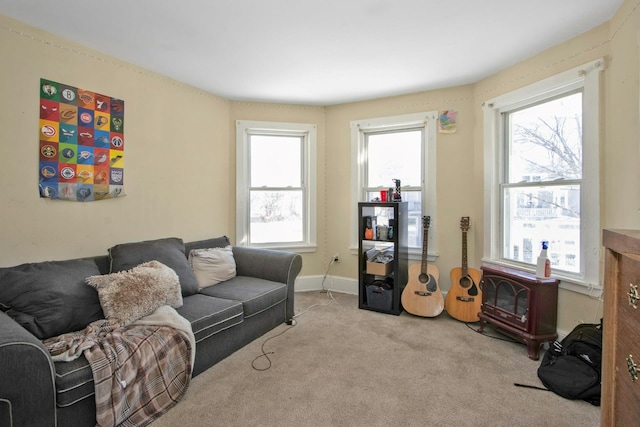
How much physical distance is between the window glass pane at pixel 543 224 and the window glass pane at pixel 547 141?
0.13 meters

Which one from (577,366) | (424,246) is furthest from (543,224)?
(577,366)

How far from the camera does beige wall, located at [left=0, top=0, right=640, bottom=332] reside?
2090 millimetres

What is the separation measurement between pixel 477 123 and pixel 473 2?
5.02 ft

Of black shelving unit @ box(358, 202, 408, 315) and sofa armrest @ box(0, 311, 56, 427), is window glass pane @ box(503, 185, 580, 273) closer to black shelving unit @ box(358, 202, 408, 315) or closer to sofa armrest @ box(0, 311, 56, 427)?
black shelving unit @ box(358, 202, 408, 315)

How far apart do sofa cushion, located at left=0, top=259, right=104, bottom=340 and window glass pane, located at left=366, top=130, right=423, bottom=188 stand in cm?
301

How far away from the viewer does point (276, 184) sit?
13.1 feet

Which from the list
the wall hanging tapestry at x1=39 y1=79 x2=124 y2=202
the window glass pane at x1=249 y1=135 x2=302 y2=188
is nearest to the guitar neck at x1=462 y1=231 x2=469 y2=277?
the window glass pane at x1=249 y1=135 x2=302 y2=188

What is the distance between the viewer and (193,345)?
196cm

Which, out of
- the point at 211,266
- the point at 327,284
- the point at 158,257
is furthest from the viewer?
the point at 327,284

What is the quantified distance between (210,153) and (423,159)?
2456 millimetres

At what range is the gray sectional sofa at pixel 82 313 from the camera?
4.22 feet

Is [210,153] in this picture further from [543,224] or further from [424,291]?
[543,224]

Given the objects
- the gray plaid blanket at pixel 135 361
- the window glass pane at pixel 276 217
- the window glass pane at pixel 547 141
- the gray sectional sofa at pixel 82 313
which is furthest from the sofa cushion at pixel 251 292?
the window glass pane at pixel 547 141

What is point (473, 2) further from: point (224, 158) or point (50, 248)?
point (50, 248)
